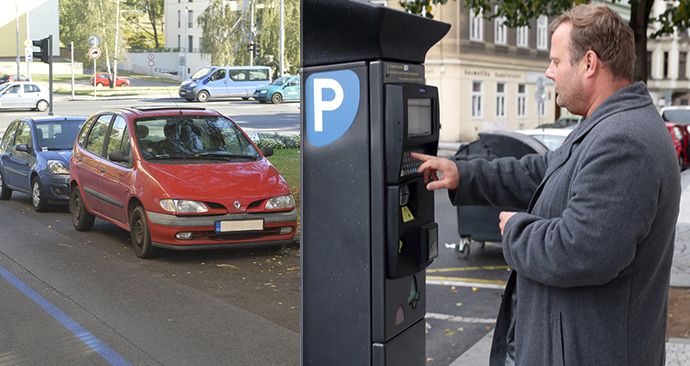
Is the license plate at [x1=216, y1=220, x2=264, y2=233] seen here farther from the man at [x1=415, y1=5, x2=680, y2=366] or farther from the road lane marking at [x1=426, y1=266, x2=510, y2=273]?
the road lane marking at [x1=426, y1=266, x2=510, y2=273]

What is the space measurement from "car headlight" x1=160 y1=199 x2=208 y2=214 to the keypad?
3.27ft

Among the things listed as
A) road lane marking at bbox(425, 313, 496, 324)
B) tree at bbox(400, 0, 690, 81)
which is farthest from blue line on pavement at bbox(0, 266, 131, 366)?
tree at bbox(400, 0, 690, 81)

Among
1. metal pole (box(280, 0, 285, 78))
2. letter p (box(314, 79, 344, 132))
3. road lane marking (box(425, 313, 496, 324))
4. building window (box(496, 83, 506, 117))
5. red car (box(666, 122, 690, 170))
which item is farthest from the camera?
building window (box(496, 83, 506, 117))

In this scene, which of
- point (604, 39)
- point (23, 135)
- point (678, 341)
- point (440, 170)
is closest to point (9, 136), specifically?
point (23, 135)

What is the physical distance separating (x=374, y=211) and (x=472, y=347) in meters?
2.85

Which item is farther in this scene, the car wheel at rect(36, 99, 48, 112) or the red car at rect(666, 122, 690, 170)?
the red car at rect(666, 122, 690, 170)

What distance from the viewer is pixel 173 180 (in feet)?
11.7

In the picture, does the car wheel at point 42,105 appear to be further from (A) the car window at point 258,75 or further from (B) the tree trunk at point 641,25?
(B) the tree trunk at point 641,25

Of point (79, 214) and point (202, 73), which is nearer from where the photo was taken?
point (79, 214)

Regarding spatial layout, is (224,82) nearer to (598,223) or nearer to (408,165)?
(408,165)

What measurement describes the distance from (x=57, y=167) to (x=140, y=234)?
1.46 feet

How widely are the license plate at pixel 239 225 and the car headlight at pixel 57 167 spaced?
669mm

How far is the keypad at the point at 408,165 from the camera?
122 inches

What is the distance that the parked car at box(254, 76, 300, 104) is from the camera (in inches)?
153
